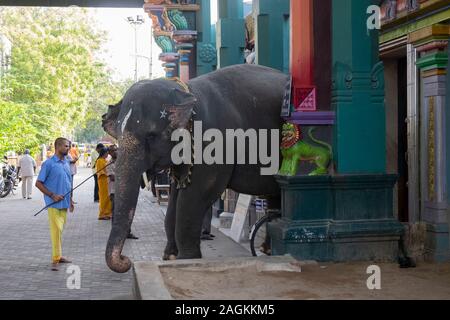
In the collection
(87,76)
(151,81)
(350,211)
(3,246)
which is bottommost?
(3,246)

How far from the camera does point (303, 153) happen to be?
20.6 ft

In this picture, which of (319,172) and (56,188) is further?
(56,188)

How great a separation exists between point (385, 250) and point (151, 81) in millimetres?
2815

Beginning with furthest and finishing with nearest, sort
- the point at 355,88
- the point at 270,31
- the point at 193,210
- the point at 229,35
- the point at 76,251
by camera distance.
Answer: the point at 229,35 < the point at 76,251 < the point at 270,31 < the point at 193,210 < the point at 355,88

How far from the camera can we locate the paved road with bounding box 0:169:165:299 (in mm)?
7996

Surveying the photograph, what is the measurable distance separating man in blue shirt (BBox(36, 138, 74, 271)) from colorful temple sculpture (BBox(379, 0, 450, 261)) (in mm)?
4511

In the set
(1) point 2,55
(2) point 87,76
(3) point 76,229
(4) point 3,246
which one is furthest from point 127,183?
(1) point 2,55

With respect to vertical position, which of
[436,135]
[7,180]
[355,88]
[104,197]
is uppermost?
[355,88]

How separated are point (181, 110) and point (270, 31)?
4.16m

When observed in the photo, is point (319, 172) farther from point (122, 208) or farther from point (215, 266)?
point (122, 208)

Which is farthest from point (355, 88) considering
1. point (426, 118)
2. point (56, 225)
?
point (56, 225)

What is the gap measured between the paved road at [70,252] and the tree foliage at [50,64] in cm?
1891
